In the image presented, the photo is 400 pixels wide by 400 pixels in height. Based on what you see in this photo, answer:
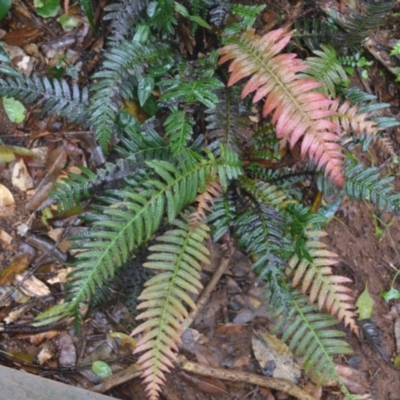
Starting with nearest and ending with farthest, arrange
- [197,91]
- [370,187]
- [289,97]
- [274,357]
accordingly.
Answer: [289,97] → [197,91] → [370,187] → [274,357]

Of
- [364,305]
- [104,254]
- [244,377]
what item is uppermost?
[104,254]

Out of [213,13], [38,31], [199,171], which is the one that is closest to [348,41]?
[213,13]

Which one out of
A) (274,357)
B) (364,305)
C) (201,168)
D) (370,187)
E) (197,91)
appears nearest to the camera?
(201,168)

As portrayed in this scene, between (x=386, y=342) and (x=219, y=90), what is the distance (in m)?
A: 1.87

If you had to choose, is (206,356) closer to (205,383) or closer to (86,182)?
(205,383)

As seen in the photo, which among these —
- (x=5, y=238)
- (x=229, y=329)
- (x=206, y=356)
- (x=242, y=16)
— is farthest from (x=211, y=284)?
(x=242, y=16)

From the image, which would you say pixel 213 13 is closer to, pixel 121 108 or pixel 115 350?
pixel 121 108

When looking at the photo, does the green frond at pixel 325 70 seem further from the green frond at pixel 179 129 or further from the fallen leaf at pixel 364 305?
the fallen leaf at pixel 364 305

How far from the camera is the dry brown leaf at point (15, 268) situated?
2.81 m

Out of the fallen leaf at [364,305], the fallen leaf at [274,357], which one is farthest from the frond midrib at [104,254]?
the fallen leaf at [364,305]

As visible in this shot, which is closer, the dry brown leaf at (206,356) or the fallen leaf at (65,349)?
the fallen leaf at (65,349)

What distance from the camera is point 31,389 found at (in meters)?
2.37

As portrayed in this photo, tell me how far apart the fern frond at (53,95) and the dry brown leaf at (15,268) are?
2.67 ft

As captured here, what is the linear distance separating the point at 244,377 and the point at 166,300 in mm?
839
